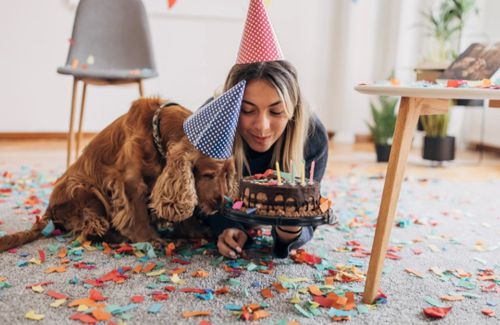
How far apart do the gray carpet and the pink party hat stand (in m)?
0.59

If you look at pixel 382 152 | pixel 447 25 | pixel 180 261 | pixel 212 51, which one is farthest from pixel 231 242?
pixel 212 51

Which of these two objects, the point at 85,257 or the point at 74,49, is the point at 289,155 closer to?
the point at 85,257

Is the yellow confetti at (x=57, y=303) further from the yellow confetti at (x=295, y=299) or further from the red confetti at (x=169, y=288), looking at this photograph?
the yellow confetti at (x=295, y=299)

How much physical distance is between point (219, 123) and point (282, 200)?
0.82 ft

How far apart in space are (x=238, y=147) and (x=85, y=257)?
22.0 inches

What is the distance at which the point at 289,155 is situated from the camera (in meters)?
1.72

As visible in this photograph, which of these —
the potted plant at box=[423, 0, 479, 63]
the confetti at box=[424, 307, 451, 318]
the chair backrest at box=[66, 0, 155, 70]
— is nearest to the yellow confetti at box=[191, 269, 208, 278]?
the confetti at box=[424, 307, 451, 318]

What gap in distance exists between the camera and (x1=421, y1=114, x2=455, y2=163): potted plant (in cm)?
370

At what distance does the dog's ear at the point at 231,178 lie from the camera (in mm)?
1606

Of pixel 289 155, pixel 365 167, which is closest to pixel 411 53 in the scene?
pixel 365 167

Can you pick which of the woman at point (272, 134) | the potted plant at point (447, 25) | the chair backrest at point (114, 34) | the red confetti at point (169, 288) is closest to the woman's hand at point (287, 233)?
the woman at point (272, 134)

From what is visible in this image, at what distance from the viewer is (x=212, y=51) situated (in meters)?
4.49

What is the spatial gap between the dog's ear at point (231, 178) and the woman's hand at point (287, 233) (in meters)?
0.17

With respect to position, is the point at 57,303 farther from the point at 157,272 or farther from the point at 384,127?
the point at 384,127
